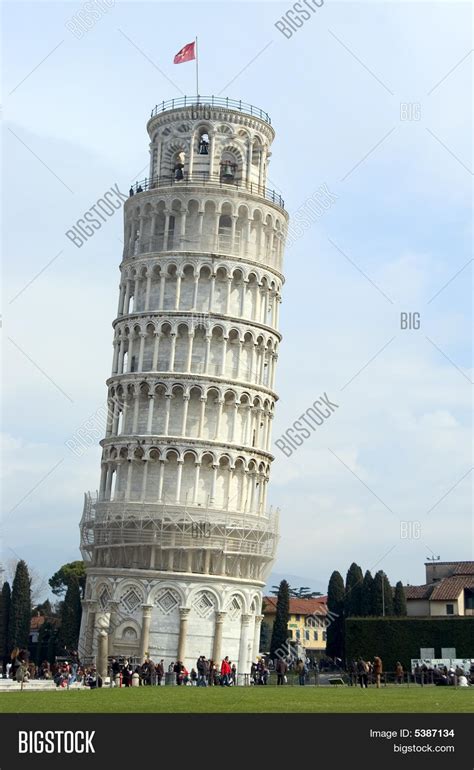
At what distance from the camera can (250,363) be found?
66.8m

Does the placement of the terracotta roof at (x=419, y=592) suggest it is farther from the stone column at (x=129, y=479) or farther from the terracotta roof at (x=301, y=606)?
the stone column at (x=129, y=479)

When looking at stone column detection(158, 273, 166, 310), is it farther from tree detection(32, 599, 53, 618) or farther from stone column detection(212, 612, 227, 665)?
tree detection(32, 599, 53, 618)

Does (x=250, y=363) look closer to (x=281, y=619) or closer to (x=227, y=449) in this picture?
(x=227, y=449)

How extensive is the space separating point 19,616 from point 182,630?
3167 centimetres

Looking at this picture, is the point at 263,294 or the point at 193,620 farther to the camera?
the point at 263,294

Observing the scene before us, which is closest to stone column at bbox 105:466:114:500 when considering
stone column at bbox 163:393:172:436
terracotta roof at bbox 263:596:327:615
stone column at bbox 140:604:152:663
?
stone column at bbox 163:393:172:436

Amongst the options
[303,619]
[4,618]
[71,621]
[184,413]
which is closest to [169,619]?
[184,413]

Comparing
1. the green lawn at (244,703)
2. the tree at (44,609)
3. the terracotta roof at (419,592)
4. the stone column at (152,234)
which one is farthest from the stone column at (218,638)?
the tree at (44,609)

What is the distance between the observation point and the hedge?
68875 millimetres

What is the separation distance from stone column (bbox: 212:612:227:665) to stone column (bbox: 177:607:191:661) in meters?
1.76
